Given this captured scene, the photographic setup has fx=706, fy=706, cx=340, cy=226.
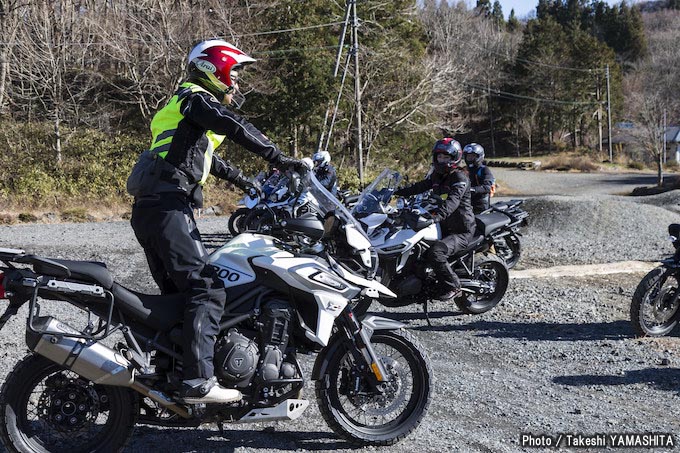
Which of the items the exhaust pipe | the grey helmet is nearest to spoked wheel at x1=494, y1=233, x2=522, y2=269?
the grey helmet

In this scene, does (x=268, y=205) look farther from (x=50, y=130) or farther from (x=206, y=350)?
(x=50, y=130)

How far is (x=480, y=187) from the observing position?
Answer: 1094 cm

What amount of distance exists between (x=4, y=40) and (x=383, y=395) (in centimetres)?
2403

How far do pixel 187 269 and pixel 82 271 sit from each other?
0.56m

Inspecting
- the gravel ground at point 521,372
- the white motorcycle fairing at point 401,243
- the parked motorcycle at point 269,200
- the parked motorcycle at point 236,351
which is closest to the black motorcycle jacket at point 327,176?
the parked motorcycle at point 269,200

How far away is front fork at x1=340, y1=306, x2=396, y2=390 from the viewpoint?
441cm

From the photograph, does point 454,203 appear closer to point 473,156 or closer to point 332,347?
point 473,156

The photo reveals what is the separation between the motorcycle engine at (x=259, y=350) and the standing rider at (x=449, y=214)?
3.78 meters

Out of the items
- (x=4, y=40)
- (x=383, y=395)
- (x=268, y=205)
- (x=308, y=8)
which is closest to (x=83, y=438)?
(x=383, y=395)

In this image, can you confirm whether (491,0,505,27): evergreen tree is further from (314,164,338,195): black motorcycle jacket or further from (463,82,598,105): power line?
(314,164,338,195): black motorcycle jacket

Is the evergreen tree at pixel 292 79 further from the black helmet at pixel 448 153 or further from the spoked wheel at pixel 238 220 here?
the black helmet at pixel 448 153

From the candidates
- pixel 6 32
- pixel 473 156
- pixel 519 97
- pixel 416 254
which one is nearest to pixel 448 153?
pixel 416 254

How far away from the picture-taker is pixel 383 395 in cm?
452

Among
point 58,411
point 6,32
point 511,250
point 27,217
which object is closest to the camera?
point 58,411
